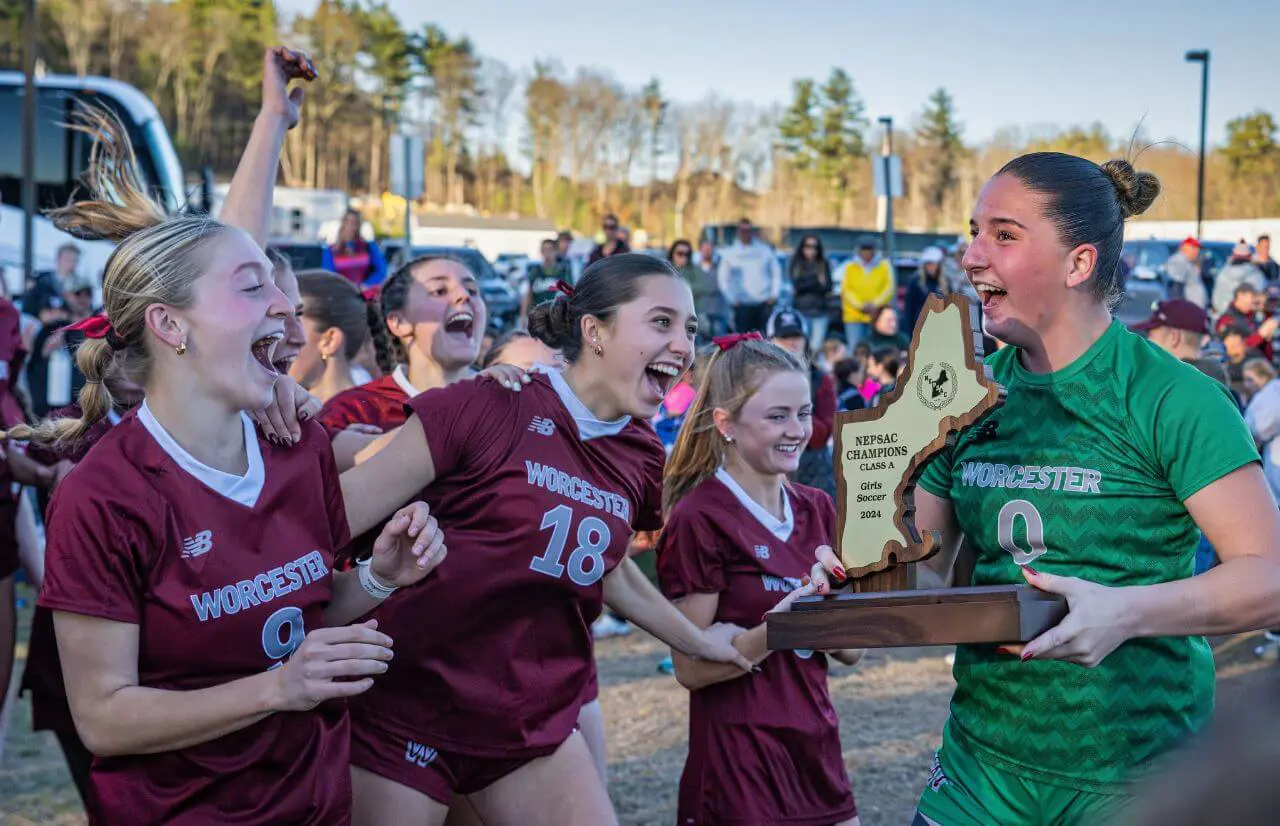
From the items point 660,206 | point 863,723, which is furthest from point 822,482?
point 660,206

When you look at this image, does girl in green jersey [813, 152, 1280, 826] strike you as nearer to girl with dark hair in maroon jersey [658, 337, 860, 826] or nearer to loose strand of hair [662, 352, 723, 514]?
girl with dark hair in maroon jersey [658, 337, 860, 826]

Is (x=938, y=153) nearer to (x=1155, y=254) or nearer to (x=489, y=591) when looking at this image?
(x=1155, y=254)

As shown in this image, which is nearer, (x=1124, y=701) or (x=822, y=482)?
(x=1124, y=701)

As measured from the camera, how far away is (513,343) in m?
5.50

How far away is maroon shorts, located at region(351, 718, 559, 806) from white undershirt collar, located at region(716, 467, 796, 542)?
1.14 meters

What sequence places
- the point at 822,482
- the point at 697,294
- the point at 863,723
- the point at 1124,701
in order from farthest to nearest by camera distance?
the point at 697,294 < the point at 822,482 < the point at 863,723 < the point at 1124,701

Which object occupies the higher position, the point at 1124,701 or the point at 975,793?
the point at 1124,701

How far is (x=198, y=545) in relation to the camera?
8.77 ft

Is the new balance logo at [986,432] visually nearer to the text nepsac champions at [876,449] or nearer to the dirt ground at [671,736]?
the text nepsac champions at [876,449]

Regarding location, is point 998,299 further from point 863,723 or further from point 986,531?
point 863,723

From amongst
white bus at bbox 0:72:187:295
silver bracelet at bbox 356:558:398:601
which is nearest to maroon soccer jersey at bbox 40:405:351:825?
silver bracelet at bbox 356:558:398:601

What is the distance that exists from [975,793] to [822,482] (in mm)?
6296

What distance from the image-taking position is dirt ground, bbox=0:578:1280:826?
5.76m

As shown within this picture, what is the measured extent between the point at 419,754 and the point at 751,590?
1.19 metres
